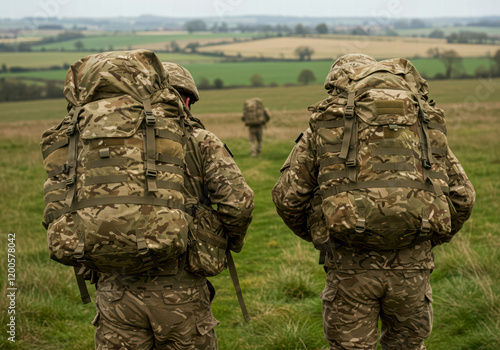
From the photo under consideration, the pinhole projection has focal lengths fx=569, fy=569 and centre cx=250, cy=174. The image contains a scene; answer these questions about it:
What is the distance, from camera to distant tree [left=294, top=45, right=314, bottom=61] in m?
76.7

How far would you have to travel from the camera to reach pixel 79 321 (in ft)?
20.2

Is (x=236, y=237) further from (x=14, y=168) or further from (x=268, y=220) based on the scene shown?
(x=14, y=168)

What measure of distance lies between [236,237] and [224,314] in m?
2.74

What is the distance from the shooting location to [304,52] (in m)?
77.2

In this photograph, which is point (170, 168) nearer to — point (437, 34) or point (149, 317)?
point (149, 317)

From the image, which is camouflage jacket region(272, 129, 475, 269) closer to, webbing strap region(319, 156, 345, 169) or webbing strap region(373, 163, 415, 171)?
webbing strap region(319, 156, 345, 169)

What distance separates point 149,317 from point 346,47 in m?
63.4

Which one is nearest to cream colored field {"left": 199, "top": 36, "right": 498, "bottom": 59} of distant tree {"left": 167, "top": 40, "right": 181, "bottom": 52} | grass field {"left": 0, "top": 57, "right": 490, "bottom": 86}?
grass field {"left": 0, "top": 57, "right": 490, "bottom": 86}

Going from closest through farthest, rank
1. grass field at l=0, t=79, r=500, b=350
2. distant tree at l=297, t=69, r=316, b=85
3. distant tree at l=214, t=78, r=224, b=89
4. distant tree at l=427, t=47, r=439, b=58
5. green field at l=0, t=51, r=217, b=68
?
grass field at l=0, t=79, r=500, b=350 < green field at l=0, t=51, r=217, b=68 < distant tree at l=427, t=47, r=439, b=58 < distant tree at l=214, t=78, r=224, b=89 < distant tree at l=297, t=69, r=316, b=85

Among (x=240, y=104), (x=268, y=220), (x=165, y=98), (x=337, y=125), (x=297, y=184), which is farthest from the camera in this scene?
(x=240, y=104)

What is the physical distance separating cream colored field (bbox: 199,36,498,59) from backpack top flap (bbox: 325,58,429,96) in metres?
59.0

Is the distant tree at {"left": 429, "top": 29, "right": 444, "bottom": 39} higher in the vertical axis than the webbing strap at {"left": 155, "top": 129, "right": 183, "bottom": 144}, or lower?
lower

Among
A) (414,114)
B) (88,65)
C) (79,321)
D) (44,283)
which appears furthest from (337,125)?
(44,283)

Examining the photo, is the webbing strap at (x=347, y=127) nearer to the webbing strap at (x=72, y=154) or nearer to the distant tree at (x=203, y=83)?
the webbing strap at (x=72, y=154)
